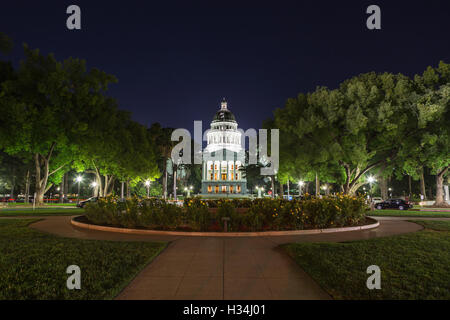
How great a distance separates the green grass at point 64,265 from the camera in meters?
5.66

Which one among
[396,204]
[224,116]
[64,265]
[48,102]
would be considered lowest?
[64,265]

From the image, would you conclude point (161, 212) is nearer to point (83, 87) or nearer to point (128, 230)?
point (128, 230)

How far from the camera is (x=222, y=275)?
691cm

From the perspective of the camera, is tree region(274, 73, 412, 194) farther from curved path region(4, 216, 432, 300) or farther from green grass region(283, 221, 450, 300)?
curved path region(4, 216, 432, 300)

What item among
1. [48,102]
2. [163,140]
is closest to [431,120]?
[48,102]

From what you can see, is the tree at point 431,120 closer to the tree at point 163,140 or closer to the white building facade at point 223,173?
the tree at point 163,140

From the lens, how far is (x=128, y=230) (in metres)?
13.3

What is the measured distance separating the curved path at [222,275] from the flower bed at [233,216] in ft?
7.67

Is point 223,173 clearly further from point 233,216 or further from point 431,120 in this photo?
point 233,216

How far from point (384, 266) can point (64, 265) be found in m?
8.32

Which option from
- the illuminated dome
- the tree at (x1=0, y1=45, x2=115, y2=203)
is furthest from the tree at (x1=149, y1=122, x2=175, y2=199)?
the illuminated dome
